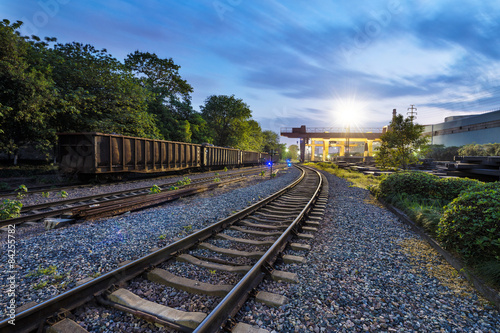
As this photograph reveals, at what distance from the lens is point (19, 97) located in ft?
39.7

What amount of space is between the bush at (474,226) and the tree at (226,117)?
134ft

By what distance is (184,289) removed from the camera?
302 cm

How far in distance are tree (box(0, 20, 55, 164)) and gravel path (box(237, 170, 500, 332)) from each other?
51.8ft

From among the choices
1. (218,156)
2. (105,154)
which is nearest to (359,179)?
(218,156)

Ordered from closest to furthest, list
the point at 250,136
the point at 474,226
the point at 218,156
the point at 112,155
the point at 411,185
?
the point at 474,226 → the point at 411,185 → the point at 112,155 → the point at 218,156 → the point at 250,136

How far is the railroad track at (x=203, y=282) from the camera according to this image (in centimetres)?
234

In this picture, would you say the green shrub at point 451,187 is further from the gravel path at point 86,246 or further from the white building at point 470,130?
the white building at point 470,130

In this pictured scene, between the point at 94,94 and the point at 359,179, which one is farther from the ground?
the point at 94,94

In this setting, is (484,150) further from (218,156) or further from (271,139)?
(271,139)

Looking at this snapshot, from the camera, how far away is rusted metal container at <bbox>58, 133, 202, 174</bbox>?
37.8 feet

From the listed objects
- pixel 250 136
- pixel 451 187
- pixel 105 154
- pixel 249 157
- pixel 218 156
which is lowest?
pixel 451 187

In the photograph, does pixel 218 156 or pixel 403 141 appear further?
pixel 218 156

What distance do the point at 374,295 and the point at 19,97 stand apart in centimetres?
1745

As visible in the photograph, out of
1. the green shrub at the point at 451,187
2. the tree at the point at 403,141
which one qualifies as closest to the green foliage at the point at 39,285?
the green shrub at the point at 451,187
